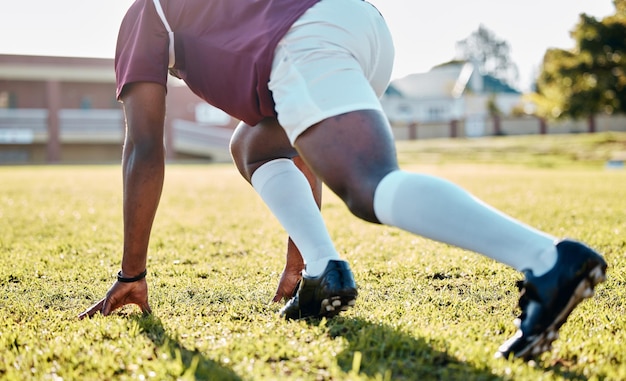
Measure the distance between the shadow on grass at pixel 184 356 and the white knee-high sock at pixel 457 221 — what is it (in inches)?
22.4

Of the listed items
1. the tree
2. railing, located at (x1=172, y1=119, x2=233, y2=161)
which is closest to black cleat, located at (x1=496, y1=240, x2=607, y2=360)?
railing, located at (x1=172, y1=119, x2=233, y2=161)

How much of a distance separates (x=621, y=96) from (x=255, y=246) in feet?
98.9

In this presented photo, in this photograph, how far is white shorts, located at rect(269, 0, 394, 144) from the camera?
76.7 inches

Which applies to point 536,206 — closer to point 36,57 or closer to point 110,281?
point 110,281

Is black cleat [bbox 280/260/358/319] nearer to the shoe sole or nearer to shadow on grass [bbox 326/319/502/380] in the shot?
shadow on grass [bbox 326/319/502/380]

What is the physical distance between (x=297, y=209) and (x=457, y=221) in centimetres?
89

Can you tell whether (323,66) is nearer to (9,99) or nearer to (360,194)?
(360,194)

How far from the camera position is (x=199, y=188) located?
11.0 metres

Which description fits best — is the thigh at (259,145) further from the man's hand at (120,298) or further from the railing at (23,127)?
the railing at (23,127)

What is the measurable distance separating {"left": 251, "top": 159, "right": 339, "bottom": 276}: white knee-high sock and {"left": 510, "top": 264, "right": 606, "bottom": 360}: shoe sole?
80 cm

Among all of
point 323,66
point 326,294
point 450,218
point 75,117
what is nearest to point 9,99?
point 75,117

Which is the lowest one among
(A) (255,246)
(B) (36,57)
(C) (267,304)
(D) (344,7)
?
(B) (36,57)

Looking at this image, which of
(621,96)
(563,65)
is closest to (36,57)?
(563,65)

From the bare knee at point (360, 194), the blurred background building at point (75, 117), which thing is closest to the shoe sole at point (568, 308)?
the bare knee at point (360, 194)
